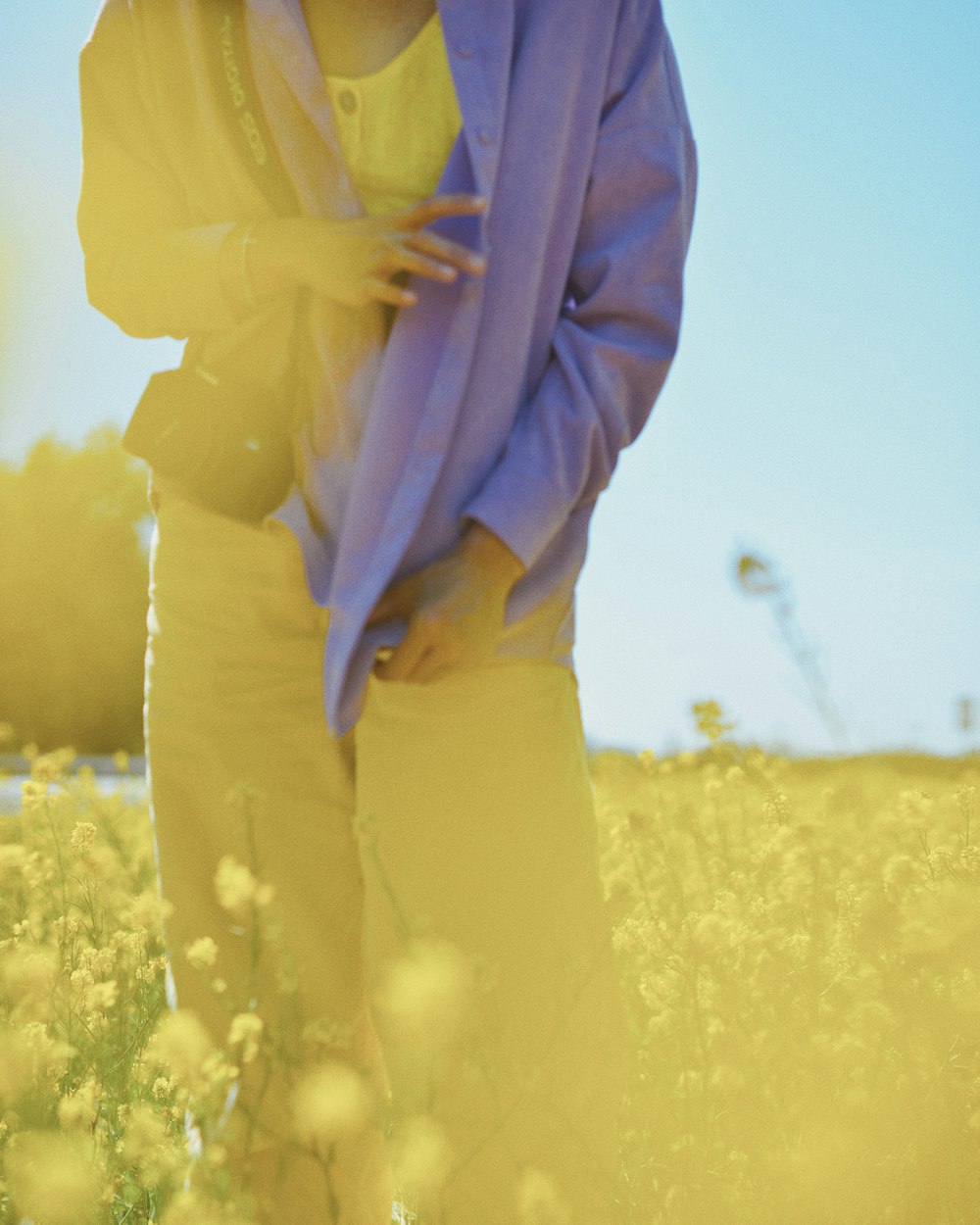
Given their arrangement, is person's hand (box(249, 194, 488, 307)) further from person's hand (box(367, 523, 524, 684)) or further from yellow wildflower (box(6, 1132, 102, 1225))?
yellow wildflower (box(6, 1132, 102, 1225))

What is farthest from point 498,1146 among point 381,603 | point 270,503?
point 270,503

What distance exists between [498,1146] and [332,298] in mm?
1001

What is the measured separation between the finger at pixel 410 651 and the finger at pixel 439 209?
45 centimetres

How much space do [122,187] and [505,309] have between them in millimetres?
586

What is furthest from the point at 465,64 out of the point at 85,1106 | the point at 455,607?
the point at 85,1106

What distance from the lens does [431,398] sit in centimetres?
139

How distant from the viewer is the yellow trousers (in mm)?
1314

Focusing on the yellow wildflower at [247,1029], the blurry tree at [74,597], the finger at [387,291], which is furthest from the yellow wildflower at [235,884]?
the blurry tree at [74,597]

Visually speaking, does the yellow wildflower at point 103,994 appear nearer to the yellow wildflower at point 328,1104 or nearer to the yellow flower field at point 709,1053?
the yellow flower field at point 709,1053

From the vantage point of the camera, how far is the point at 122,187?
5.33 ft

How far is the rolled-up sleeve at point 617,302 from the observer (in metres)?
1.40

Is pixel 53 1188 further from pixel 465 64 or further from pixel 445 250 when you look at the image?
pixel 465 64

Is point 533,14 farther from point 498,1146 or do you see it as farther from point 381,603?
point 498,1146

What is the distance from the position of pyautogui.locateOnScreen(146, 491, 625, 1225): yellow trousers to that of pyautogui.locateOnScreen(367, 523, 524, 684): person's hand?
65 mm
